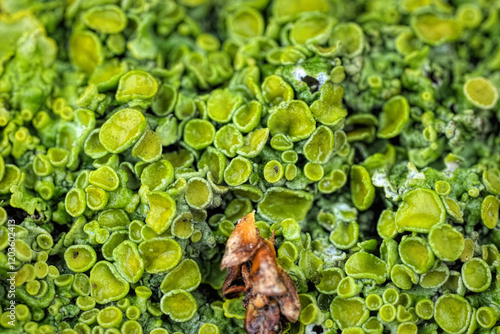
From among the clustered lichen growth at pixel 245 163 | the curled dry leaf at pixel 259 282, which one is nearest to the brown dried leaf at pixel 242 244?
the curled dry leaf at pixel 259 282

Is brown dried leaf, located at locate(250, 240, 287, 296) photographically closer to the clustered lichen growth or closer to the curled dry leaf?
the curled dry leaf

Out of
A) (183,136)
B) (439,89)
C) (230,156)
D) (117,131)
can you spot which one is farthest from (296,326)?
(439,89)

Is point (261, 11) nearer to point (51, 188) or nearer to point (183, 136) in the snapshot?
point (183, 136)

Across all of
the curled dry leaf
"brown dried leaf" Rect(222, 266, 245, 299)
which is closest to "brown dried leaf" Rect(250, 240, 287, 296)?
the curled dry leaf

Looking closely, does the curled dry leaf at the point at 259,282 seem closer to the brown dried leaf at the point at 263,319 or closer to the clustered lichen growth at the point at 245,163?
the brown dried leaf at the point at 263,319

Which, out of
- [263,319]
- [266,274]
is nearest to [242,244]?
[266,274]

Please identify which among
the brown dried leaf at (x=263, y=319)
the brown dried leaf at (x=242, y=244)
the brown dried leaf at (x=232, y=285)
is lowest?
the brown dried leaf at (x=263, y=319)
